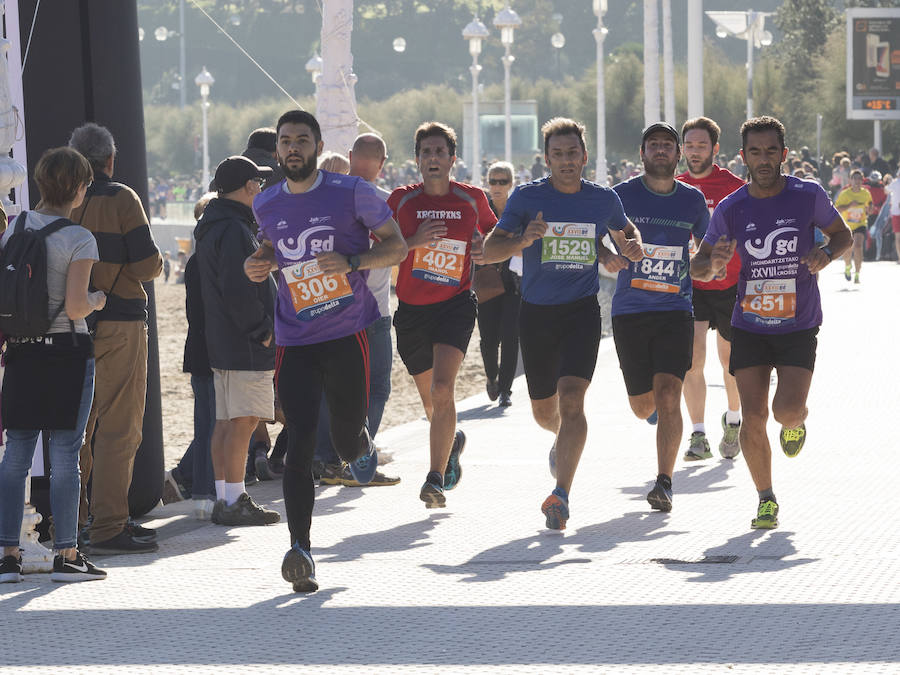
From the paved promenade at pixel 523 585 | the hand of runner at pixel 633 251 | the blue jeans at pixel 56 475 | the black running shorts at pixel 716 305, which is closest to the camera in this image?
the paved promenade at pixel 523 585

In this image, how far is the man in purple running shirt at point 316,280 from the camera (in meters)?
6.81

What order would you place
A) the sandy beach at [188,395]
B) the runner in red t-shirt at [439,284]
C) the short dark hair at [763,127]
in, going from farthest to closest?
the sandy beach at [188,395]
the runner in red t-shirt at [439,284]
the short dark hair at [763,127]

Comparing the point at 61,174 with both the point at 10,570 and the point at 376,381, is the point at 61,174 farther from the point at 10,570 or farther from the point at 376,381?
the point at 376,381

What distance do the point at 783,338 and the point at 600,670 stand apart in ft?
9.88

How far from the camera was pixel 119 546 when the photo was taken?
25.4ft

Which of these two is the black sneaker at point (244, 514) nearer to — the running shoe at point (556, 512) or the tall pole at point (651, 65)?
the running shoe at point (556, 512)

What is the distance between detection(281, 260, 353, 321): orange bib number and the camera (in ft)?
22.4

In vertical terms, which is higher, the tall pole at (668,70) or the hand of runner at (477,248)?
the tall pole at (668,70)

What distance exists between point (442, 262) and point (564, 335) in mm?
900

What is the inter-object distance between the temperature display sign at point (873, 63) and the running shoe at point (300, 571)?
145 feet

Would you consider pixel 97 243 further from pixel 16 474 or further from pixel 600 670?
pixel 600 670

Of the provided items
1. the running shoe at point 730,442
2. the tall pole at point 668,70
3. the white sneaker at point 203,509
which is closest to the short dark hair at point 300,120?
the white sneaker at point 203,509

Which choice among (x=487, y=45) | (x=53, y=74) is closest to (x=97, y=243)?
(x=53, y=74)

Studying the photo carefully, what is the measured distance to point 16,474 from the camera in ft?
22.8
